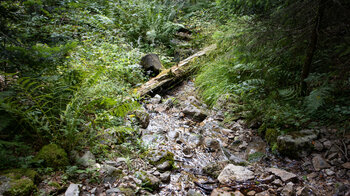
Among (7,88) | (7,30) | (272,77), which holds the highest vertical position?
(7,30)

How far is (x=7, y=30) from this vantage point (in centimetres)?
202

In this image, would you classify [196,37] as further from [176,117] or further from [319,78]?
[319,78]

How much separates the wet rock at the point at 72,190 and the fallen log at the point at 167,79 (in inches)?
104

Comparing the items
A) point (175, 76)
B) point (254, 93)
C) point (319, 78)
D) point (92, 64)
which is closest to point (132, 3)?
point (175, 76)

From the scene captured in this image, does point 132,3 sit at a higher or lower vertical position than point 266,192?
higher

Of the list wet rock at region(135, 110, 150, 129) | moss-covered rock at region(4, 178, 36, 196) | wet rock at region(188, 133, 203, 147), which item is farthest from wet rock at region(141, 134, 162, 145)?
moss-covered rock at region(4, 178, 36, 196)

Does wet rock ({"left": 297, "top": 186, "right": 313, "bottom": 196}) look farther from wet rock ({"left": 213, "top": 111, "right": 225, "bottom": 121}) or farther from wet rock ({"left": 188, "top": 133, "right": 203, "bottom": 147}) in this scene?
wet rock ({"left": 213, "top": 111, "right": 225, "bottom": 121})

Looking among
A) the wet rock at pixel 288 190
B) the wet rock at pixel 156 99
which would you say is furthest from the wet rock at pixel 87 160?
the wet rock at pixel 156 99

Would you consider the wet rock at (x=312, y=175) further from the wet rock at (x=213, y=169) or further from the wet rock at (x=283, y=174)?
the wet rock at (x=213, y=169)

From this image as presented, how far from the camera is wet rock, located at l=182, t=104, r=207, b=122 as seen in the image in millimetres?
4113

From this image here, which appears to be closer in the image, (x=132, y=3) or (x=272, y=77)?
(x=272, y=77)

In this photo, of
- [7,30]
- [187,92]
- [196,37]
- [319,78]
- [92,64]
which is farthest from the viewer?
[196,37]

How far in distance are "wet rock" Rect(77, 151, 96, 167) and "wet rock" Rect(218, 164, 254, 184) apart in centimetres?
163

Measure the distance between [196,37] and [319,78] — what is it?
5.74 metres
